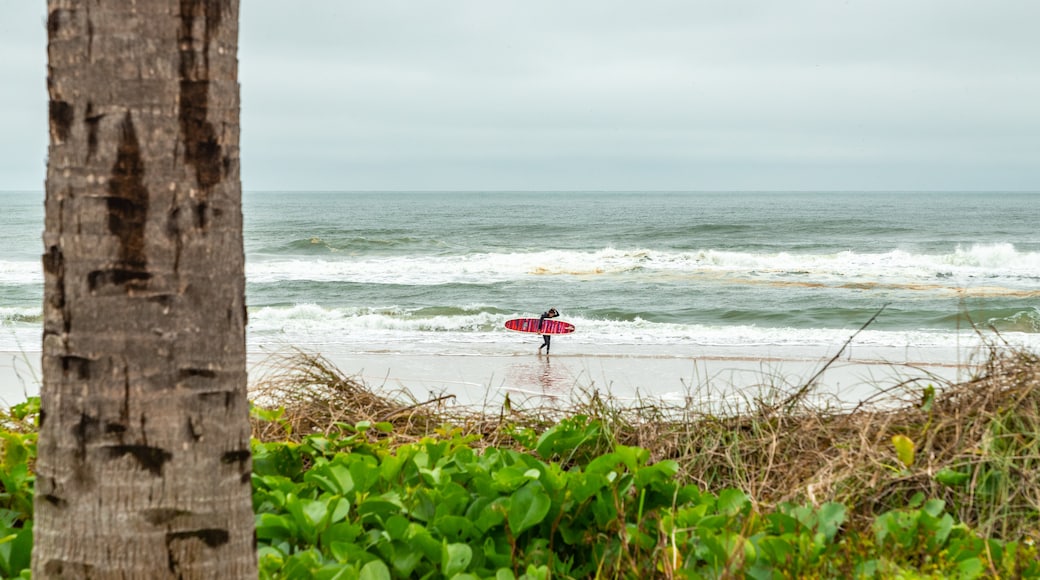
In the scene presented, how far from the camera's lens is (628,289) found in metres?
22.6

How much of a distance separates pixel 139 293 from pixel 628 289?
2125 centimetres

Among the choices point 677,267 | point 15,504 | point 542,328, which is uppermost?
point 15,504

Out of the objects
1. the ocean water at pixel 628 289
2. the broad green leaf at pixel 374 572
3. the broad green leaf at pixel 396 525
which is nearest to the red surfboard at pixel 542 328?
the ocean water at pixel 628 289

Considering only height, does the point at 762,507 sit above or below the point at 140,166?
below

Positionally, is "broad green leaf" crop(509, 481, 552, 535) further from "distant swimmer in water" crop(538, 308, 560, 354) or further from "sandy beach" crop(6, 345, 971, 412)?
"distant swimmer in water" crop(538, 308, 560, 354)

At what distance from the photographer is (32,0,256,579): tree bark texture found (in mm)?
1655

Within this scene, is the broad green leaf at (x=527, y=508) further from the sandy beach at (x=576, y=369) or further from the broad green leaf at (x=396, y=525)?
the sandy beach at (x=576, y=369)

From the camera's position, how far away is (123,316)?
166 centimetres

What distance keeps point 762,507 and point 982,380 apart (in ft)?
4.17

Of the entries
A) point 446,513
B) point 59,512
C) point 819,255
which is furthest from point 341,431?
point 819,255

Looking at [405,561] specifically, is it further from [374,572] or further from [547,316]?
[547,316]

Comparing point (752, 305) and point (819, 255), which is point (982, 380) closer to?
point (752, 305)

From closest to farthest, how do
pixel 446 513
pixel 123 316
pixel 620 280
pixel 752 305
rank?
pixel 123 316
pixel 446 513
pixel 752 305
pixel 620 280

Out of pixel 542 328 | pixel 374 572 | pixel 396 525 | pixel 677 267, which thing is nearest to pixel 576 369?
pixel 542 328
